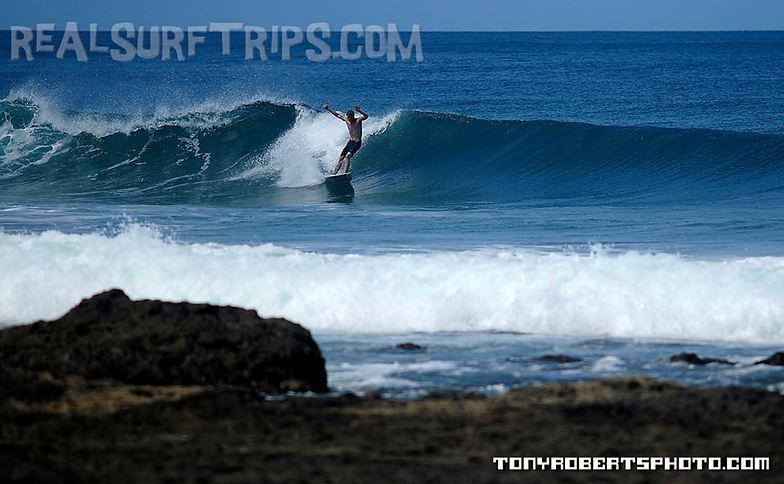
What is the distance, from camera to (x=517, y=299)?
36.6 feet

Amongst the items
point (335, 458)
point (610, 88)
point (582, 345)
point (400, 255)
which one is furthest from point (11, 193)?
point (610, 88)

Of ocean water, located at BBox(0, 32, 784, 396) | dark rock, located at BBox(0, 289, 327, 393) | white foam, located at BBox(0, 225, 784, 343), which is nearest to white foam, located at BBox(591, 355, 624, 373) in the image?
ocean water, located at BBox(0, 32, 784, 396)

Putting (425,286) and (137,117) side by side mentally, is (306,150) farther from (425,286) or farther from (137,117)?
(425,286)

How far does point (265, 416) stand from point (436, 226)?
32.5ft

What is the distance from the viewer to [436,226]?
651 inches

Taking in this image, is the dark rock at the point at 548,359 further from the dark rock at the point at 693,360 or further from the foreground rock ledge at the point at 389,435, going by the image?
the foreground rock ledge at the point at 389,435

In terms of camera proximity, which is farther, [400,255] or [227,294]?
[400,255]

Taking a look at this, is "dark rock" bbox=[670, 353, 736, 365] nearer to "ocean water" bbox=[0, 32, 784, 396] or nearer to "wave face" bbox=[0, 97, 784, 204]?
"ocean water" bbox=[0, 32, 784, 396]

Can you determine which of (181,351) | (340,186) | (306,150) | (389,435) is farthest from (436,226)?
(389,435)

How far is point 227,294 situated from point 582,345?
12.9ft

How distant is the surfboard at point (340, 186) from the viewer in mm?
20828

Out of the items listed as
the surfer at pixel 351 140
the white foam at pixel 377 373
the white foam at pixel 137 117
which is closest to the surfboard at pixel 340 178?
the surfer at pixel 351 140

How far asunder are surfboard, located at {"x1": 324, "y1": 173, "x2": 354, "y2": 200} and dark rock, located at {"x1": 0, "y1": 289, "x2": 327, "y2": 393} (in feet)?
41.7

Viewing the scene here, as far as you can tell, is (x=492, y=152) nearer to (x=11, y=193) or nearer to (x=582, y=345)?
(x=11, y=193)
